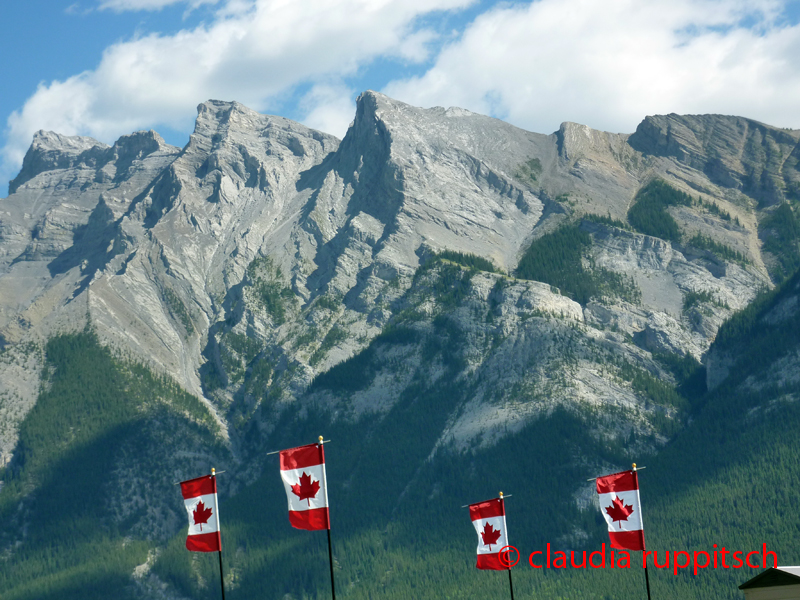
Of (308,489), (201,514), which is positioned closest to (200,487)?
(201,514)

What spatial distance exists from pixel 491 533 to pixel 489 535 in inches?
9.5

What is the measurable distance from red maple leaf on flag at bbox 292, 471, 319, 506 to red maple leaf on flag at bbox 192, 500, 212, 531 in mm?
7468

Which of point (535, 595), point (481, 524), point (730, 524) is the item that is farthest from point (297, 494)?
point (730, 524)

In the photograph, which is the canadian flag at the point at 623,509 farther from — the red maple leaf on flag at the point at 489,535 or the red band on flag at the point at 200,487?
the red band on flag at the point at 200,487

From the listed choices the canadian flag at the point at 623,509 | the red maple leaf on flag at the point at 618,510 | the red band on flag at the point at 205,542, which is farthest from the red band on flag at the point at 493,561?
the red band on flag at the point at 205,542

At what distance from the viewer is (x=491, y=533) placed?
245 ft

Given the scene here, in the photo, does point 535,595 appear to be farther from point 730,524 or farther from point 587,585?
point 730,524

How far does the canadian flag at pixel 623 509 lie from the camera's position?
68.6m

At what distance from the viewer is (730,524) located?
199 meters

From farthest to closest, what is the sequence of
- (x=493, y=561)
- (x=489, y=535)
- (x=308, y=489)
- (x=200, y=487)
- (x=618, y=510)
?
1. (x=489, y=535)
2. (x=493, y=561)
3. (x=618, y=510)
4. (x=200, y=487)
5. (x=308, y=489)

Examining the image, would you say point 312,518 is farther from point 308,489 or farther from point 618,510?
point 618,510

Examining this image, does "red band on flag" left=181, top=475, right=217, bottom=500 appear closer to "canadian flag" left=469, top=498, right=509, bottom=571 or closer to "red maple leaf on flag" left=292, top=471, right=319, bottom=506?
"red maple leaf on flag" left=292, top=471, right=319, bottom=506

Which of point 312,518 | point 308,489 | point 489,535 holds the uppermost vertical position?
point 308,489

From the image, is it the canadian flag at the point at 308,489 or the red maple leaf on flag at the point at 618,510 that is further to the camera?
the red maple leaf on flag at the point at 618,510
